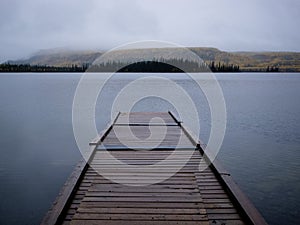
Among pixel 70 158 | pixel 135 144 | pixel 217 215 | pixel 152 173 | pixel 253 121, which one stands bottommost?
pixel 253 121

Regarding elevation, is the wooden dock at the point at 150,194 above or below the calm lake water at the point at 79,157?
above

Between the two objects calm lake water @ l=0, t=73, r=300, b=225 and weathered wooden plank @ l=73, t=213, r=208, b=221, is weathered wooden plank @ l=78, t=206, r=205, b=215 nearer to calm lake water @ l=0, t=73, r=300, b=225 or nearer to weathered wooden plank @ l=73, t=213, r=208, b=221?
weathered wooden plank @ l=73, t=213, r=208, b=221

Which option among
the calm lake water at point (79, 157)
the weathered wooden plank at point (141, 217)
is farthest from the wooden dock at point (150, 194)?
the calm lake water at point (79, 157)

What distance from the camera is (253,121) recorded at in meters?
13.1

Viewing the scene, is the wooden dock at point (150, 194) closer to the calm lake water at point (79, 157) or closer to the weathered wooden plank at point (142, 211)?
the weathered wooden plank at point (142, 211)

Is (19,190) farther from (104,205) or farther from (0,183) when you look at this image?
(104,205)

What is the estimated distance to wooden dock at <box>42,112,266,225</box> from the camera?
2756 millimetres

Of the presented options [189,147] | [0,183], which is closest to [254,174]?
[189,147]

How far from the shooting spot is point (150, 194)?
329cm

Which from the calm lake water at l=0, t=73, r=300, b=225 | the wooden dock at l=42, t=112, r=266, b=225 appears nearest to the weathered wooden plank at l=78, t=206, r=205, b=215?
the wooden dock at l=42, t=112, r=266, b=225

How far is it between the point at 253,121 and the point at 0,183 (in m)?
10.3

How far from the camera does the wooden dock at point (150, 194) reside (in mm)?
2756

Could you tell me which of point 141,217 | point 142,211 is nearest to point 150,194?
point 142,211

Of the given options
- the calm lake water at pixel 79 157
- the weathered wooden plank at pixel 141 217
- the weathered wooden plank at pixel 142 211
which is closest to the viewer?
the weathered wooden plank at pixel 141 217
